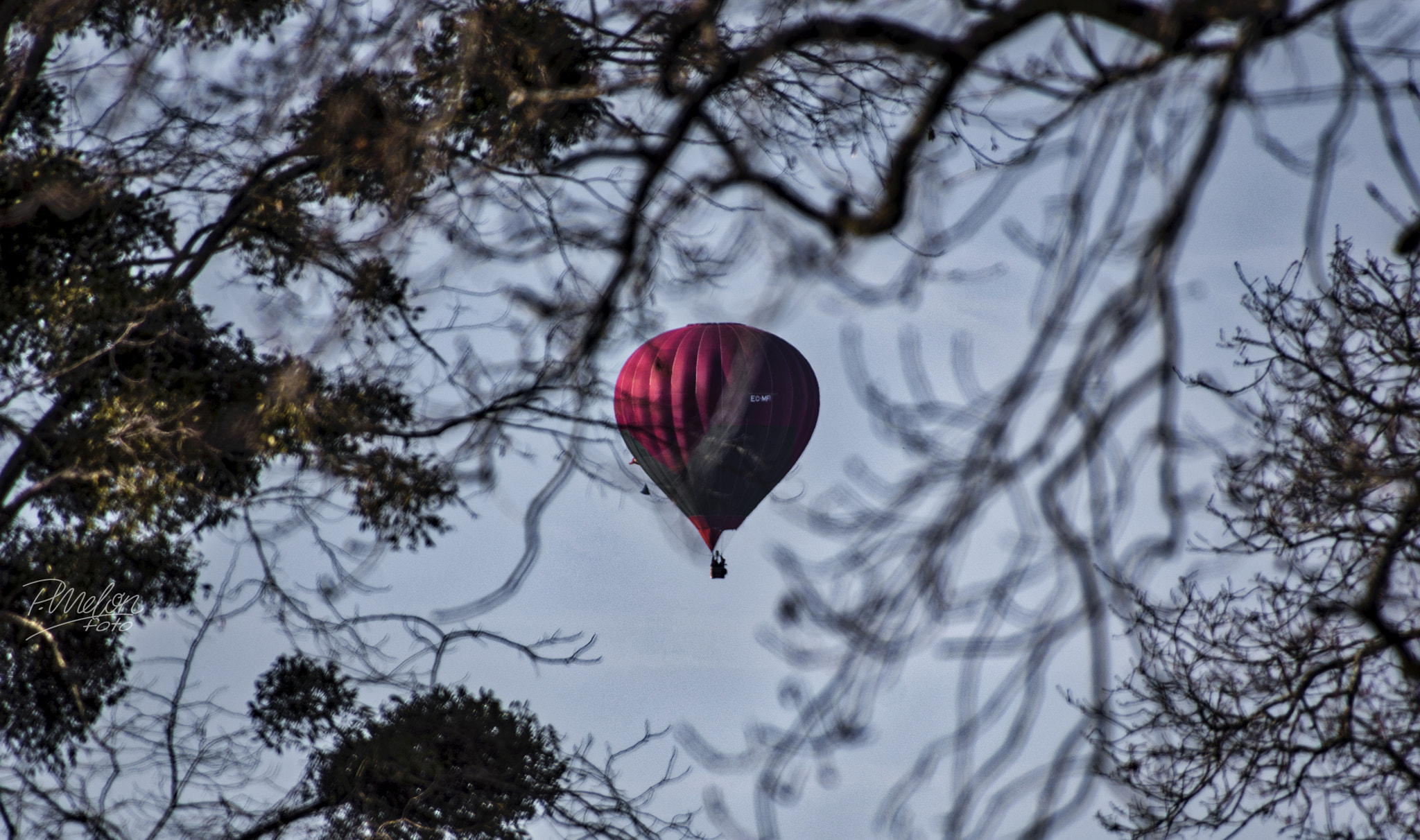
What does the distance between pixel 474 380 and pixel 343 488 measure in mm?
3200

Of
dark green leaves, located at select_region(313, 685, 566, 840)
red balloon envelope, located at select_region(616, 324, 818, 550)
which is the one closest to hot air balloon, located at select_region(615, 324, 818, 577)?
red balloon envelope, located at select_region(616, 324, 818, 550)

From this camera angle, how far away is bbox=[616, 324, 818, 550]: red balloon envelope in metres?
13.6

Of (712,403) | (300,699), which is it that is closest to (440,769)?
(300,699)

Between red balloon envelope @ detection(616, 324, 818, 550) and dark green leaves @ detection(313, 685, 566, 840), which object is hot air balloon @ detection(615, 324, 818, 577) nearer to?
red balloon envelope @ detection(616, 324, 818, 550)

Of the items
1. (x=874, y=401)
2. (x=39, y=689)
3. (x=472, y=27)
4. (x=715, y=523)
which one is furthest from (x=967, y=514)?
(x=715, y=523)

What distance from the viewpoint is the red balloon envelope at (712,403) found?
1358cm

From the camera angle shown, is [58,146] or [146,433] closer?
[146,433]

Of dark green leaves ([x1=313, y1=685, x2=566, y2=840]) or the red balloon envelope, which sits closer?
dark green leaves ([x1=313, y1=685, x2=566, y2=840])

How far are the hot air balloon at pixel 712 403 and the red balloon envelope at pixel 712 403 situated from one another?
1 cm

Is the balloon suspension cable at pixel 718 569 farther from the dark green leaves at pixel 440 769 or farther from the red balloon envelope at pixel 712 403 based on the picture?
the dark green leaves at pixel 440 769

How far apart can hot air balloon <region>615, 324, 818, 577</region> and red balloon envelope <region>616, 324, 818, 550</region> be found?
11 millimetres

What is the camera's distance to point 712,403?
14625 millimetres

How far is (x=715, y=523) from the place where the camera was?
17469 mm

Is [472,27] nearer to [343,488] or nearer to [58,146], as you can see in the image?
[343,488]
